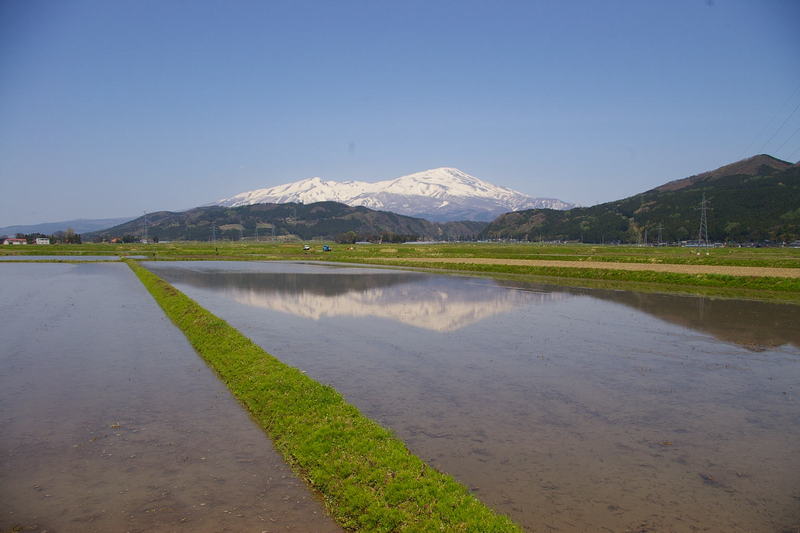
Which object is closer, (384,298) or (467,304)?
(467,304)

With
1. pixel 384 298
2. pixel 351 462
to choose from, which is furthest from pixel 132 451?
pixel 384 298

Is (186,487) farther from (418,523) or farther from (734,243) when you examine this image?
(734,243)

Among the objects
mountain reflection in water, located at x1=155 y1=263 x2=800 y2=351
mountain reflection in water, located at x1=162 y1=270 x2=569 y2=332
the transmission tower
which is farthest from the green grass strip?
the transmission tower

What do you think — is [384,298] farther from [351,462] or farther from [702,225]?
[702,225]

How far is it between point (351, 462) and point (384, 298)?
23.8 meters

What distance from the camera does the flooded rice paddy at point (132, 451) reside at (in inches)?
284

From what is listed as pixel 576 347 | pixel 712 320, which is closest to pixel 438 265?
pixel 712 320

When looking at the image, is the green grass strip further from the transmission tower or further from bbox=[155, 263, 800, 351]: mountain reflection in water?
the transmission tower

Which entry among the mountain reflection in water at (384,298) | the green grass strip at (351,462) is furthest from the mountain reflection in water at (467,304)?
the green grass strip at (351,462)

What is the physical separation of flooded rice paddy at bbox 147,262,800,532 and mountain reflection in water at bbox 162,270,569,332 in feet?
1.21

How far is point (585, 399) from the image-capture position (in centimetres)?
1226

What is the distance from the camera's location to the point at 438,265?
2598 inches

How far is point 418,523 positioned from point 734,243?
177 meters

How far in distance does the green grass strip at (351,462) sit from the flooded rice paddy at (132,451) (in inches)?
13.4
